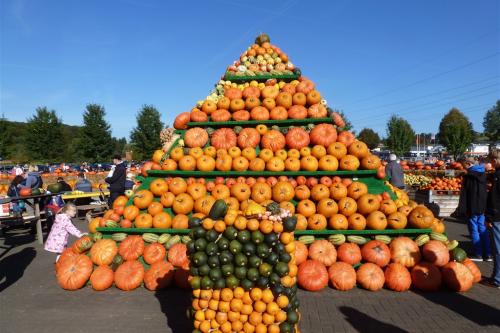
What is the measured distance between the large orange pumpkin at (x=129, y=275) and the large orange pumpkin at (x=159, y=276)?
5.1 inches

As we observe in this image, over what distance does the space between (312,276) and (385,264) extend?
1424 mm

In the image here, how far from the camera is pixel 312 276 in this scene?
5.64 m

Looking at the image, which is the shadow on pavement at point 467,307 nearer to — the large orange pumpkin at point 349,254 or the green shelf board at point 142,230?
the large orange pumpkin at point 349,254

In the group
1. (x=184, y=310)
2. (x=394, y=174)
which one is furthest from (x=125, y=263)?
(x=394, y=174)

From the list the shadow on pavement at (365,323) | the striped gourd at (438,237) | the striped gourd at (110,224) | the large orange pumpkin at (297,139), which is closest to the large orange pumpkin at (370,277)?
the shadow on pavement at (365,323)

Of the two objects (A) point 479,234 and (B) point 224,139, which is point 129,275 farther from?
(A) point 479,234

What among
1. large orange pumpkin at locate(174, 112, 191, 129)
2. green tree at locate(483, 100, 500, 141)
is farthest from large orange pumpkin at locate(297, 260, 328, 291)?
green tree at locate(483, 100, 500, 141)

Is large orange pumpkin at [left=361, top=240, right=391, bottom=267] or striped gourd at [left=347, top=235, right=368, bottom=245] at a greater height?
striped gourd at [left=347, top=235, right=368, bottom=245]

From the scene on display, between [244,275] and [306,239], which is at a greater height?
[244,275]

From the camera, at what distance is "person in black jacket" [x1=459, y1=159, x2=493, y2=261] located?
7.22 metres

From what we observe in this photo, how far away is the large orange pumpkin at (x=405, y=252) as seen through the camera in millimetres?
5891

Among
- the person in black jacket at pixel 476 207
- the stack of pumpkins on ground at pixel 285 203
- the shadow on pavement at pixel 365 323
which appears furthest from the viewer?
the person in black jacket at pixel 476 207

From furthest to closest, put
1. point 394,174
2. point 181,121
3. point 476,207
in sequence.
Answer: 1. point 394,174
2. point 181,121
3. point 476,207

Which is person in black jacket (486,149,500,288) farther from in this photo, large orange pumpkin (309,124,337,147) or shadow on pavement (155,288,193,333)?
shadow on pavement (155,288,193,333)
